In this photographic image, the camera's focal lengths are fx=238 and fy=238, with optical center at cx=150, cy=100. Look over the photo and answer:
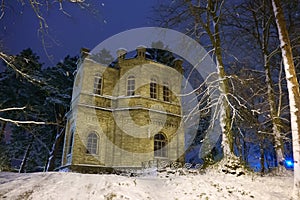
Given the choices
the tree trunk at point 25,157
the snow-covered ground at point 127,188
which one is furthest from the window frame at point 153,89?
the tree trunk at point 25,157

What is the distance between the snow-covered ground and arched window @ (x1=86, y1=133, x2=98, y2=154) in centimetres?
915

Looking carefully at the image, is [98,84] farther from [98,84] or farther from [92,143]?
[92,143]

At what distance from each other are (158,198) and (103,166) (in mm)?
10764

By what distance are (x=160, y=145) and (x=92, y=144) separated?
4.78 meters

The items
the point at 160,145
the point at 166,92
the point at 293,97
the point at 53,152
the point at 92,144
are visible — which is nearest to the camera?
the point at 293,97

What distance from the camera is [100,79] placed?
18531 millimetres

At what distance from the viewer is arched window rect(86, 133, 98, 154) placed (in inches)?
643

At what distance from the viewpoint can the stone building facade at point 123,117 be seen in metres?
16.1

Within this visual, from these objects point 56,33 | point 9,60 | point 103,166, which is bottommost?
point 103,166

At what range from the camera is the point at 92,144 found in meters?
16.6

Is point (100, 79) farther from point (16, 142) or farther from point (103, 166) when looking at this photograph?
point (16, 142)

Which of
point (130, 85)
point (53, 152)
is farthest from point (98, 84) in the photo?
point (53, 152)

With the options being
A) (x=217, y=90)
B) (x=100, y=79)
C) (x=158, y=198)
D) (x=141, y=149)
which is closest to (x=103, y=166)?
(x=141, y=149)

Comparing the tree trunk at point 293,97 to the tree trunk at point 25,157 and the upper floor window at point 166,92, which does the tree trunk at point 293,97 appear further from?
the tree trunk at point 25,157
